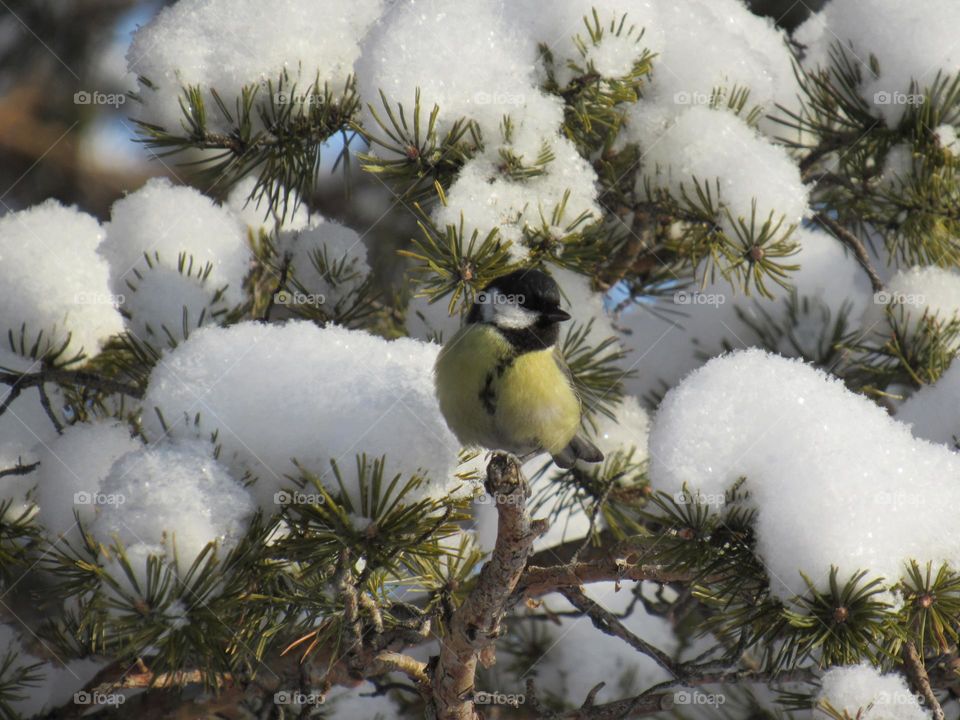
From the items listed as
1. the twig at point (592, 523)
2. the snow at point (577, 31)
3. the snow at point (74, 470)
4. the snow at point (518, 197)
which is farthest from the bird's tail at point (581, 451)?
the snow at point (74, 470)

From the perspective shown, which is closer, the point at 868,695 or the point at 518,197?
the point at 868,695

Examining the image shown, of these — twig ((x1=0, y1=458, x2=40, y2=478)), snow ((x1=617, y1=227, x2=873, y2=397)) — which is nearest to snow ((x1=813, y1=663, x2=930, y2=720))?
snow ((x1=617, y1=227, x2=873, y2=397))

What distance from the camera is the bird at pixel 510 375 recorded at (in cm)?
183

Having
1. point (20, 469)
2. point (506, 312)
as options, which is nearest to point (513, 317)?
point (506, 312)

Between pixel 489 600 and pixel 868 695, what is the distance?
1.98 ft

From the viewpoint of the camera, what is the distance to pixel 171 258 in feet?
6.99

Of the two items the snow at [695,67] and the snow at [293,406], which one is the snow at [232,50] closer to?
the snow at [293,406]

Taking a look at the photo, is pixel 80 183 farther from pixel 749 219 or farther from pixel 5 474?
pixel 749 219

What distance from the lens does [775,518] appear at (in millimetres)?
1477

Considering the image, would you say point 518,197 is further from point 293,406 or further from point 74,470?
point 74,470

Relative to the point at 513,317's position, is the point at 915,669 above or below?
below

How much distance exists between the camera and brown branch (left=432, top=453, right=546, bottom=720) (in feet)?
4.93

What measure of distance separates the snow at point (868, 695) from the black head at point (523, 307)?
0.81 m

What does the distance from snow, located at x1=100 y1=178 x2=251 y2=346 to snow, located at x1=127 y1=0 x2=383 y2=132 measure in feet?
0.91
